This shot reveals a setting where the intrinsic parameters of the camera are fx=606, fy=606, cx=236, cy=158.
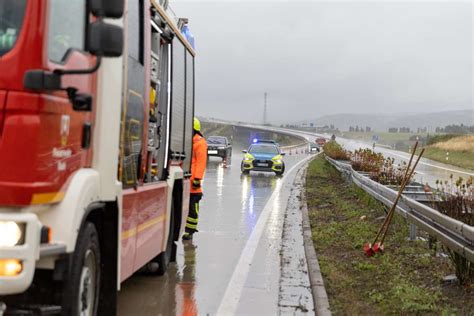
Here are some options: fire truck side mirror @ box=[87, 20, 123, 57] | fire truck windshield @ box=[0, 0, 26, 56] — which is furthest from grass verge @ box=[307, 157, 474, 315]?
fire truck windshield @ box=[0, 0, 26, 56]

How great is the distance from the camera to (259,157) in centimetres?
2672

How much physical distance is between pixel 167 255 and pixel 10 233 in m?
4.25

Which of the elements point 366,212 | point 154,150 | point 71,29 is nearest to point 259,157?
point 366,212

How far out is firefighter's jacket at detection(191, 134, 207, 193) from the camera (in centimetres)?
995

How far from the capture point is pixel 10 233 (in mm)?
3301

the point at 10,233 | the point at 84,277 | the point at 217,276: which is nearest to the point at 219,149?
the point at 217,276

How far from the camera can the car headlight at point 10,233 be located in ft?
10.8

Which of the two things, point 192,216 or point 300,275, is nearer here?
point 300,275

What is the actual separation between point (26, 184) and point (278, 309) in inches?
137

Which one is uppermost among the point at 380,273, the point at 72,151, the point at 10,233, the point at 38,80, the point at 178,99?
the point at 178,99

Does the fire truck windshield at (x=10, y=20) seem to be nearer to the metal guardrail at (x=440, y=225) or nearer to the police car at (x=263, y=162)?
the metal guardrail at (x=440, y=225)

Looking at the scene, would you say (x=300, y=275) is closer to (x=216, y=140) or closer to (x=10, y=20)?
(x=10, y=20)

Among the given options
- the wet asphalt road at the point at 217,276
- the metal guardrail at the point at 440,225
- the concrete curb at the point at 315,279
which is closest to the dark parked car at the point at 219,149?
the wet asphalt road at the point at 217,276

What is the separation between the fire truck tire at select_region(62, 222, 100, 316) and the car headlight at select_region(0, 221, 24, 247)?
0.55m
